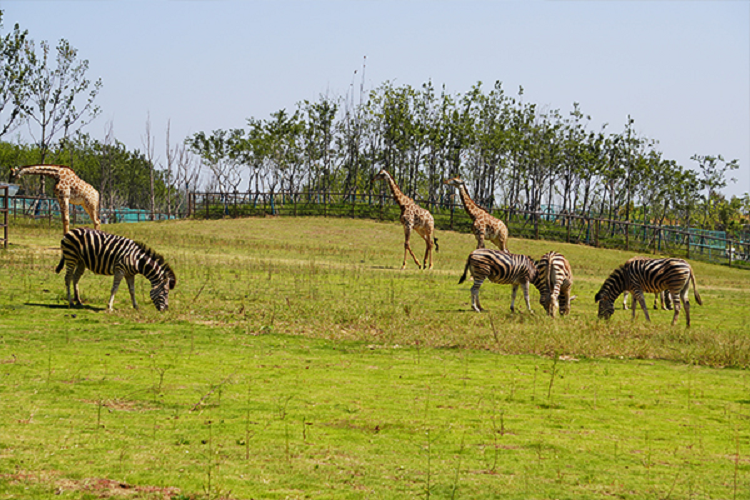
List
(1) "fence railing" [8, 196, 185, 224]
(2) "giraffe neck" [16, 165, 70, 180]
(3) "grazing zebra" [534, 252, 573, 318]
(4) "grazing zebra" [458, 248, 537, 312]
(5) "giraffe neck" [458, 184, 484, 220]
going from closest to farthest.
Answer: (3) "grazing zebra" [534, 252, 573, 318] → (4) "grazing zebra" [458, 248, 537, 312] → (2) "giraffe neck" [16, 165, 70, 180] → (5) "giraffe neck" [458, 184, 484, 220] → (1) "fence railing" [8, 196, 185, 224]

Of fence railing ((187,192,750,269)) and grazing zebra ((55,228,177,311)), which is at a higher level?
fence railing ((187,192,750,269))

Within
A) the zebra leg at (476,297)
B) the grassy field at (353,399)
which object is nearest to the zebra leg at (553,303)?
the grassy field at (353,399)

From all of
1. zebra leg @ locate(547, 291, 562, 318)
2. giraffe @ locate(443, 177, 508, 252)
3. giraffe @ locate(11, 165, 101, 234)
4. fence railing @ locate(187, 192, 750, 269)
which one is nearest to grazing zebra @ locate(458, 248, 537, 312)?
zebra leg @ locate(547, 291, 562, 318)

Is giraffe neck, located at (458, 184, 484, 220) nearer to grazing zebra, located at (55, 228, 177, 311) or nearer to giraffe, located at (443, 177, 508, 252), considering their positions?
giraffe, located at (443, 177, 508, 252)

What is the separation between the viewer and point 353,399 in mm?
9594

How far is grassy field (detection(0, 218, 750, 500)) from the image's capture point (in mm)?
6637

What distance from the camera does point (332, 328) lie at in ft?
49.8

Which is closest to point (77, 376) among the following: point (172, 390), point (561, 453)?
point (172, 390)

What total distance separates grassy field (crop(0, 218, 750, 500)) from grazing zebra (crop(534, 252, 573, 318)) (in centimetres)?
Result: 53

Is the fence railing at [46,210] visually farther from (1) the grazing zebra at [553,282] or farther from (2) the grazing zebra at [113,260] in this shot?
(1) the grazing zebra at [553,282]

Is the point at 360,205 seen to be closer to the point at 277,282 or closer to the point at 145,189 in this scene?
the point at 277,282

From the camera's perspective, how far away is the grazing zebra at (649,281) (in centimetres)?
1800

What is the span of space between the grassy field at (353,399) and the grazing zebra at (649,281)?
0.68 meters

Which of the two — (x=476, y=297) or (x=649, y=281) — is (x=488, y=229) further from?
(x=649, y=281)
